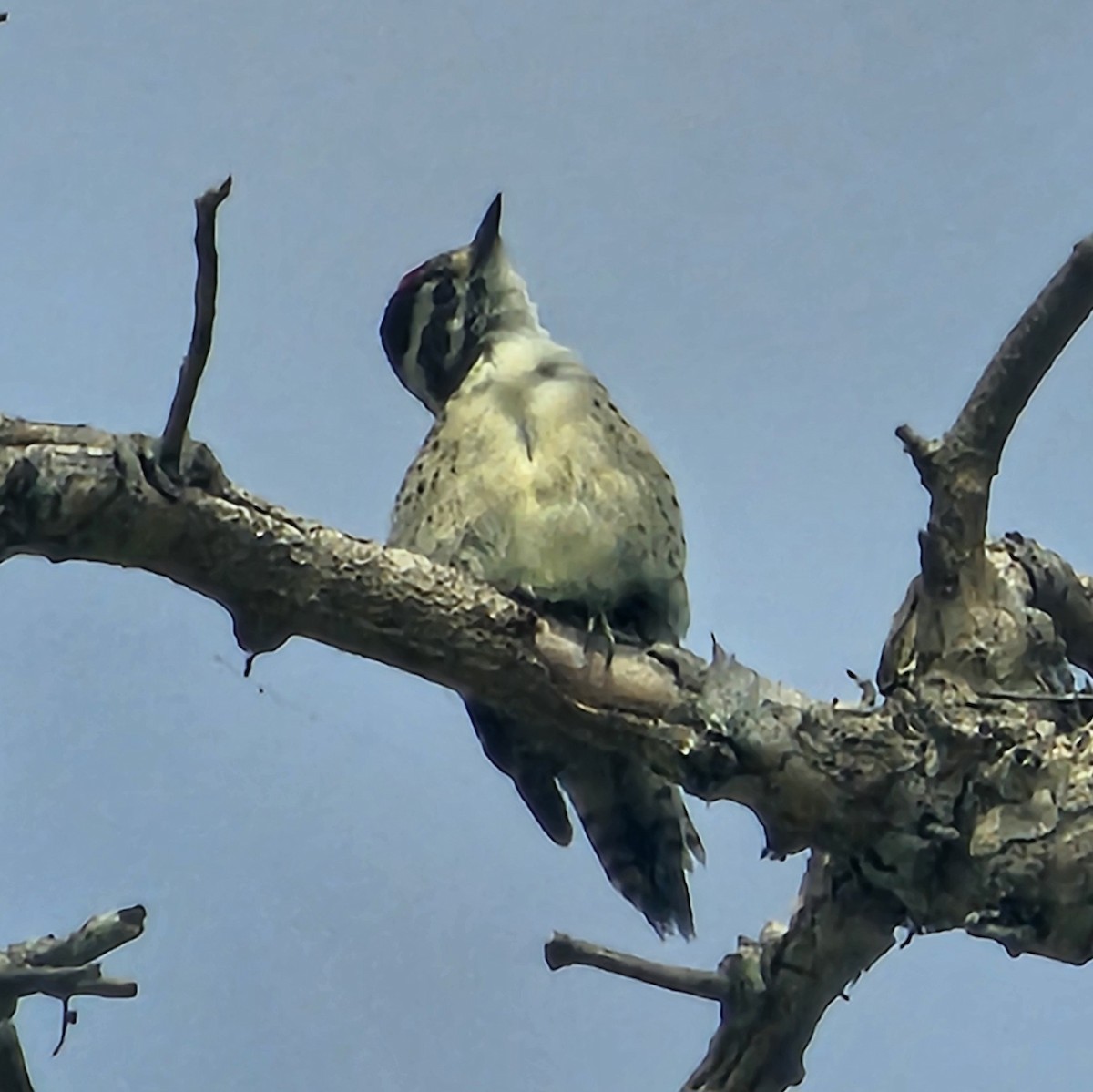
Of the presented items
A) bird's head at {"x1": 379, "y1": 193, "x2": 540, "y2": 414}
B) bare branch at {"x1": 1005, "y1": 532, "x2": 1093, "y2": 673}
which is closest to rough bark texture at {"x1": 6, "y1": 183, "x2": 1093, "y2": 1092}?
bare branch at {"x1": 1005, "y1": 532, "x2": 1093, "y2": 673}

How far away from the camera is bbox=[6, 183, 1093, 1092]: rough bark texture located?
8.28 feet

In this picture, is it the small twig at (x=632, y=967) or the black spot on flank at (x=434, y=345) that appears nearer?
the small twig at (x=632, y=967)

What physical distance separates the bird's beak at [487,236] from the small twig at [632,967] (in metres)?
2.27

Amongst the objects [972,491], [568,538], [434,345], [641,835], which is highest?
[434,345]

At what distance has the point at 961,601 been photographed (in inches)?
119

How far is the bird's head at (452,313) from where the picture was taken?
14.6 ft

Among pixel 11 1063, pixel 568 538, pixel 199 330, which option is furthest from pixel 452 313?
pixel 11 1063

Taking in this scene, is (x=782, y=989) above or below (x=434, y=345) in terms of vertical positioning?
below

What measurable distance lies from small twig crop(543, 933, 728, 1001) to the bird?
473mm

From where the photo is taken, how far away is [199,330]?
2.24 m

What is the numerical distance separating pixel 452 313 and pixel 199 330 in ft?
7.77

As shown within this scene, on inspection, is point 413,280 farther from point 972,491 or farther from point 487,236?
point 972,491

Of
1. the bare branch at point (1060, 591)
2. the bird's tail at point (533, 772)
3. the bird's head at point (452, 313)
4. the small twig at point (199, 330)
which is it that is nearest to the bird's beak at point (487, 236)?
the bird's head at point (452, 313)

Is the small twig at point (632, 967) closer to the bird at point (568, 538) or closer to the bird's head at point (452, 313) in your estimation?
the bird at point (568, 538)
